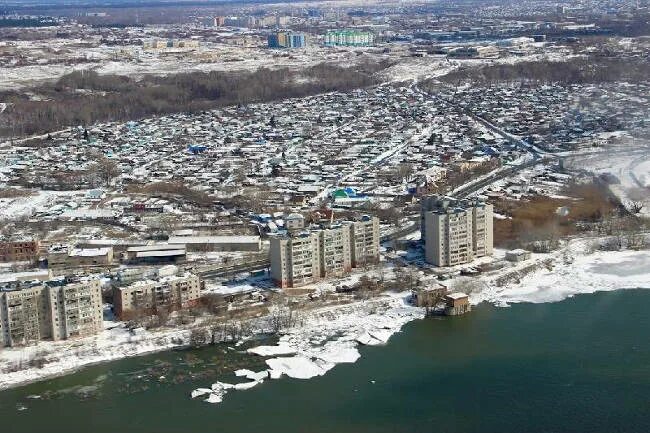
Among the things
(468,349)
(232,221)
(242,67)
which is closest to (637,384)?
(468,349)

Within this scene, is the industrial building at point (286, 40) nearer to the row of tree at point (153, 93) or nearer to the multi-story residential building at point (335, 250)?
the row of tree at point (153, 93)

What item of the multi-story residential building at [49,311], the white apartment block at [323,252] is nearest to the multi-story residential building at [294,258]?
the white apartment block at [323,252]

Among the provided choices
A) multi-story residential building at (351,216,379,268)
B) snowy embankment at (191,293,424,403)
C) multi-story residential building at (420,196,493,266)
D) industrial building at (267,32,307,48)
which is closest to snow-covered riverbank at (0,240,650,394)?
snowy embankment at (191,293,424,403)

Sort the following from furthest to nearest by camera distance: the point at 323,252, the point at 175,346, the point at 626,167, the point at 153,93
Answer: the point at 153,93 → the point at 626,167 → the point at 323,252 → the point at 175,346

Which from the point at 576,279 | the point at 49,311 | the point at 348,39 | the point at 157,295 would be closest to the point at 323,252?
the point at 157,295

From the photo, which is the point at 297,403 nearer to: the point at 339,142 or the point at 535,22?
the point at 339,142

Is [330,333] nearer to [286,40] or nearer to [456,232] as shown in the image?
[456,232]
